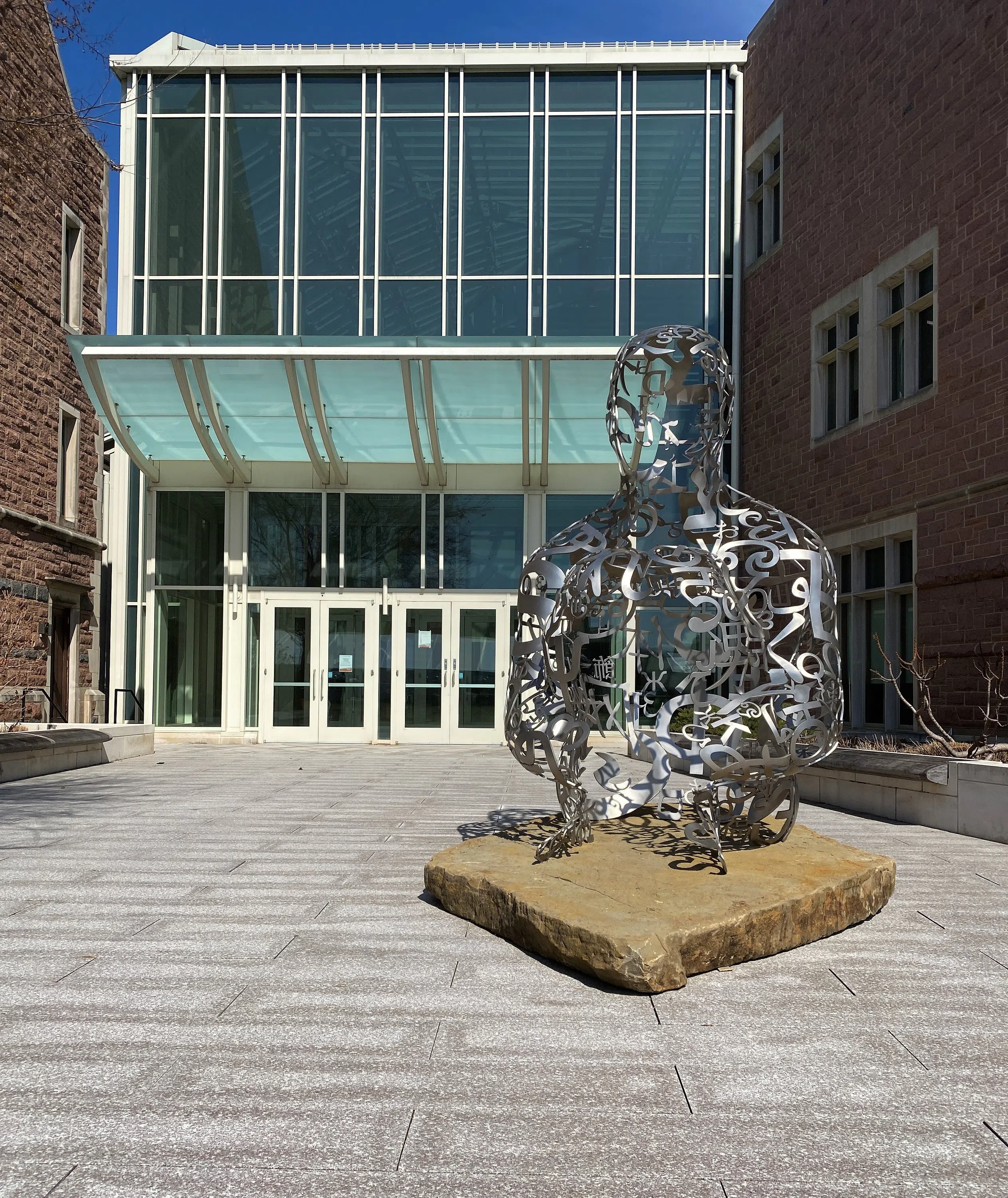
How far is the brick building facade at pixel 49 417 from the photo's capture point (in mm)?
17203

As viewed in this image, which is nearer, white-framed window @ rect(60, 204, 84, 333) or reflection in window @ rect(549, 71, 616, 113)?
white-framed window @ rect(60, 204, 84, 333)

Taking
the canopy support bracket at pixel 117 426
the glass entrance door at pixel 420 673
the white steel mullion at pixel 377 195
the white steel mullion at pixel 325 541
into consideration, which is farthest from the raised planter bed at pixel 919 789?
the white steel mullion at pixel 377 195

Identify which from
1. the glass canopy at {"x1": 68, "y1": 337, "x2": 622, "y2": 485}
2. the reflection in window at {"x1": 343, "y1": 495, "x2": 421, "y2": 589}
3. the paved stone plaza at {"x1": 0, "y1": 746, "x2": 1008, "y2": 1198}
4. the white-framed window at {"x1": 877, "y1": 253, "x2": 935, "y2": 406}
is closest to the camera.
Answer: the paved stone plaza at {"x1": 0, "y1": 746, "x2": 1008, "y2": 1198}

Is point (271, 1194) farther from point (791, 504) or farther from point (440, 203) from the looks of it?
point (440, 203)

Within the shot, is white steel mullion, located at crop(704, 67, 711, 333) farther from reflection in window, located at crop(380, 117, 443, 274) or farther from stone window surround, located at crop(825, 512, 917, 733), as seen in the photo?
stone window surround, located at crop(825, 512, 917, 733)

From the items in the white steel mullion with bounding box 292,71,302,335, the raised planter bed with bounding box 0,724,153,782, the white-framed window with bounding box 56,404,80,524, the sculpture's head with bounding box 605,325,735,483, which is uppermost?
the white steel mullion with bounding box 292,71,302,335

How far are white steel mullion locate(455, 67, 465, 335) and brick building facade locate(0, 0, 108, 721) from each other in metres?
6.72

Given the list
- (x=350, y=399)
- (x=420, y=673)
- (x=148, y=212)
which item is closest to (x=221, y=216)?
(x=148, y=212)

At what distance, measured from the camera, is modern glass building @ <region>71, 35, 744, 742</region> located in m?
16.5

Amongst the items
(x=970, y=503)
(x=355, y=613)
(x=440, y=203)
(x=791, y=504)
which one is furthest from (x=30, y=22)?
(x=970, y=503)

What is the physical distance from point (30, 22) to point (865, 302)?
45.0 feet

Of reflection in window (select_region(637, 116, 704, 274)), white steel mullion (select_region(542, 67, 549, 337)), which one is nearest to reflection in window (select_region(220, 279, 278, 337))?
white steel mullion (select_region(542, 67, 549, 337))

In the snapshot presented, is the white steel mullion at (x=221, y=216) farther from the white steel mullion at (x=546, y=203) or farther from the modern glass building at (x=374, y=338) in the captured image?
the white steel mullion at (x=546, y=203)

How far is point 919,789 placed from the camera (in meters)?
9.12
